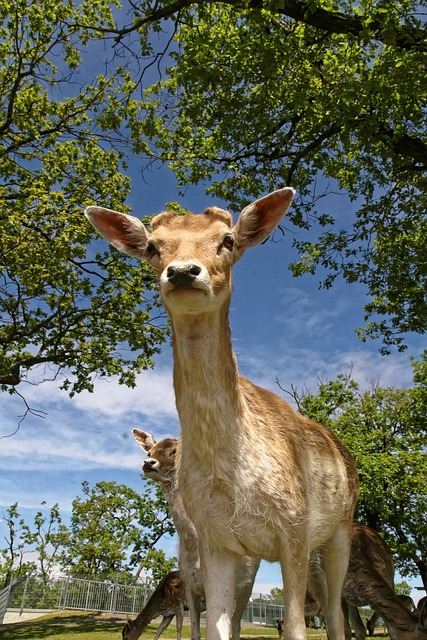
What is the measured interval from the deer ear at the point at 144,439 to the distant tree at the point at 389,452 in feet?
52.3

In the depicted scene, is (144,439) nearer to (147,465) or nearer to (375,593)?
(147,465)

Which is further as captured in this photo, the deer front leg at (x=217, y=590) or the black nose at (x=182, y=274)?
the deer front leg at (x=217, y=590)

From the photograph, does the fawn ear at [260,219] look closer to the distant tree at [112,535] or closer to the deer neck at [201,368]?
the deer neck at [201,368]

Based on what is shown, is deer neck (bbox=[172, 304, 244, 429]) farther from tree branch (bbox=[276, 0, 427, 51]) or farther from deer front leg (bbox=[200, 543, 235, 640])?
tree branch (bbox=[276, 0, 427, 51])

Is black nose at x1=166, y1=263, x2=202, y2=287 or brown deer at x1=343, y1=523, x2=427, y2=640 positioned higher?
black nose at x1=166, y1=263, x2=202, y2=287

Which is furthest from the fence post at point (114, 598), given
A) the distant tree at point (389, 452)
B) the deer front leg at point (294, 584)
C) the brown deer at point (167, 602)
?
the deer front leg at point (294, 584)

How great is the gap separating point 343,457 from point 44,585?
35.0 meters

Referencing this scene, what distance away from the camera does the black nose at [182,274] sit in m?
3.22

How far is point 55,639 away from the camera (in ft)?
53.3

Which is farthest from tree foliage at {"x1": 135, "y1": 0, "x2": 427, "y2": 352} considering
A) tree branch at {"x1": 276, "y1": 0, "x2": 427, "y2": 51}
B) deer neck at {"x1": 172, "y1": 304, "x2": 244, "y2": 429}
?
deer neck at {"x1": 172, "y1": 304, "x2": 244, "y2": 429}

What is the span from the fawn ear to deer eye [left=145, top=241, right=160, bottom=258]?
2.19ft

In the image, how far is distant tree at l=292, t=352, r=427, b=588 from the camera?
2472 centimetres

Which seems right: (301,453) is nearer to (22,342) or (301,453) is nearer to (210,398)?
(210,398)

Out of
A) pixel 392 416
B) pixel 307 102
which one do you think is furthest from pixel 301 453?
pixel 392 416
